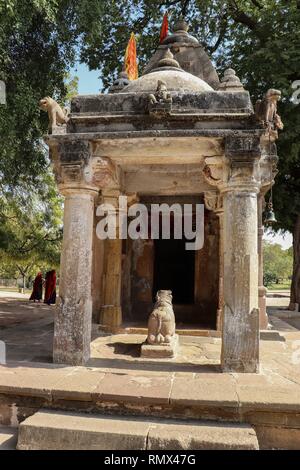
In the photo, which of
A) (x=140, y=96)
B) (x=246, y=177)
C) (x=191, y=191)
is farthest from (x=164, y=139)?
(x=191, y=191)

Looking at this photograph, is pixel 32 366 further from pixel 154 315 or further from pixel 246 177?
pixel 246 177

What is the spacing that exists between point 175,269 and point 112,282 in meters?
2.11

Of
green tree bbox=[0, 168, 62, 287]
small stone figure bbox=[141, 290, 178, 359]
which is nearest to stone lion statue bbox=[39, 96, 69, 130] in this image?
small stone figure bbox=[141, 290, 178, 359]

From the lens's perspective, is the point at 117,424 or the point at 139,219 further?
the point at 139,219

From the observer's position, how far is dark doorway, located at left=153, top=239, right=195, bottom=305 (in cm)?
912

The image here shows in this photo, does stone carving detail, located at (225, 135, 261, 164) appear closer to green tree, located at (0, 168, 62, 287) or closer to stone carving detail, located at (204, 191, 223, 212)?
stone carving detail, located at (204, 191, 223, 212)

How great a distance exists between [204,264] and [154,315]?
3.07 metres

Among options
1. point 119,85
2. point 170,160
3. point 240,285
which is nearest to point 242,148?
point 170,160

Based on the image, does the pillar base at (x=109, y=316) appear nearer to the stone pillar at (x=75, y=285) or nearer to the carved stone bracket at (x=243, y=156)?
the stone pillar at (x=75, y=285)

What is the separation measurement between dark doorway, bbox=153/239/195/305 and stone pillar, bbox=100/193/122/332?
5.50 feet

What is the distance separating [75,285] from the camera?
4.98 metres

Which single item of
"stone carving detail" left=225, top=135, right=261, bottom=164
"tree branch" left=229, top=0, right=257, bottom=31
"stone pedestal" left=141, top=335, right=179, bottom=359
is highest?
"tree branch" left=229, top=0, right=257, bottom=31

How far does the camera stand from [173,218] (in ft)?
28.9

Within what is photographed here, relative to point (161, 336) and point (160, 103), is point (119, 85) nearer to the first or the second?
point (160, 103)
